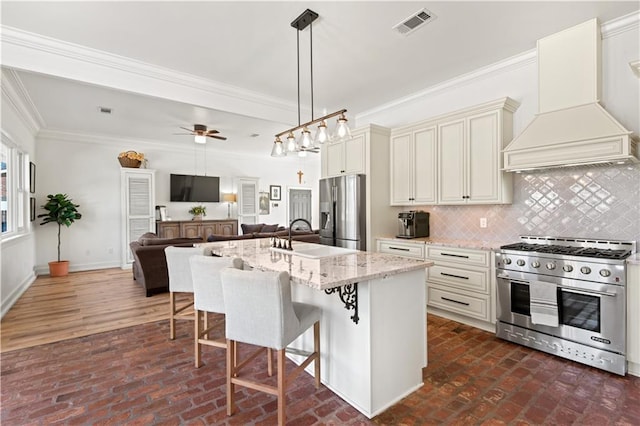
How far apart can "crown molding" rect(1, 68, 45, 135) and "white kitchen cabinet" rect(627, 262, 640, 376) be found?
6.22 m

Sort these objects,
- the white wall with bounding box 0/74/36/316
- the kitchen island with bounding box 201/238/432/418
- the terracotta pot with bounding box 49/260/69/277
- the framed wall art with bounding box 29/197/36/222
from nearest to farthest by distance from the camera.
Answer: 1. the kitchen island with bounding box 201/238/432/418
2. the white wall with bounding box 0/74/36/316
3. the framed wall art with bounding box 29/197/36/222
4. the terracotta pot with bounding box 49/260/69/277

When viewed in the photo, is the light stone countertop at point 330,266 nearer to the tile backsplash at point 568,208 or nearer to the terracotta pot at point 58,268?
the tile backsplash at point 568,208

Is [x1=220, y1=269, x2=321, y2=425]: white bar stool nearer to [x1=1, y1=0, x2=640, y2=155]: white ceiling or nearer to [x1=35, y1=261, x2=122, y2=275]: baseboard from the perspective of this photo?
[x1=1, y1=0, x2=640, y2=155]: white ceiling

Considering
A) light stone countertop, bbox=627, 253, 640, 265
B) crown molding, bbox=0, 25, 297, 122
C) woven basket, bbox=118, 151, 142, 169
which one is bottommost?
light stone countertop, bbox=627, 253, 640, 265

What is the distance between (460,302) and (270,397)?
2.31 m

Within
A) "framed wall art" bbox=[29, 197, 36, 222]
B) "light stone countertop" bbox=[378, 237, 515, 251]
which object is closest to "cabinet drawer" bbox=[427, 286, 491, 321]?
"light stone countertop" bbox=[378, 237, 515, 251]

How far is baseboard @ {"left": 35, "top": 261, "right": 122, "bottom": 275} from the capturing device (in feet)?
20.1

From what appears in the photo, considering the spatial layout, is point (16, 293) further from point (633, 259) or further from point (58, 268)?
point (633, 259)

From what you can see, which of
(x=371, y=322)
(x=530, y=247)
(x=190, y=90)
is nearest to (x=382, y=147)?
(x=530, y=247)

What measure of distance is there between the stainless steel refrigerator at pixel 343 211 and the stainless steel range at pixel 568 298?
1794 millimetres

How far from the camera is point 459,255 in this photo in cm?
340

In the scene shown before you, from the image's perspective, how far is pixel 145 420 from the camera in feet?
6.22

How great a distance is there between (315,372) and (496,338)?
1.98 m

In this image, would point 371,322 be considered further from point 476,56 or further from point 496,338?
point 476,56
